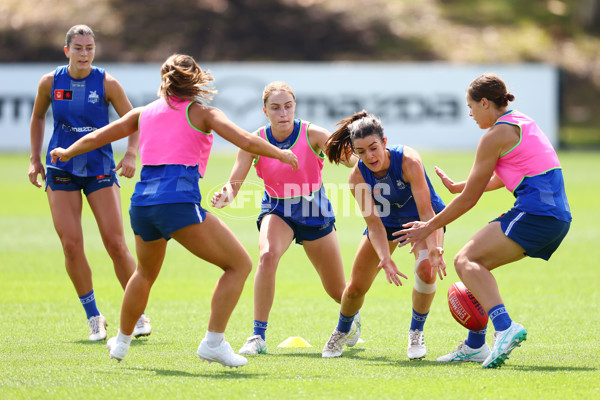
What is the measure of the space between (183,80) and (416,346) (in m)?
2.49

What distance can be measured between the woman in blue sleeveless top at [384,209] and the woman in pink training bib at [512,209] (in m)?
0.29

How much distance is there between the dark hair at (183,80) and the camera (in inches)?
222

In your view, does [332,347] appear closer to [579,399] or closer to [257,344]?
[257,344]

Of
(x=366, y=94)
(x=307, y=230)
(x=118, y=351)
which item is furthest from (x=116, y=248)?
(x=366, y=94)

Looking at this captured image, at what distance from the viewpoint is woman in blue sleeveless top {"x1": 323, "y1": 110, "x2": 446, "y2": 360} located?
607 centimetres

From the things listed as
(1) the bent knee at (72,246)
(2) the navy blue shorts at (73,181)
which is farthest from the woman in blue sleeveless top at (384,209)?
(1) the bent knee at (72,246)

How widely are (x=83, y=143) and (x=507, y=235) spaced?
2938 mm

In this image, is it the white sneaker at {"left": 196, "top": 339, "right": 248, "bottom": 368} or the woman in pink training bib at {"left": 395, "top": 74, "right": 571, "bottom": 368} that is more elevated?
the woman in pink training bib at {"left": 395, "top": 74, "right": 571, "bottom": 368}

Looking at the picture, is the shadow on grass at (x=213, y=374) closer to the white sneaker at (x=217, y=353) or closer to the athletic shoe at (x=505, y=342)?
the white sneaker at (x=217, y=353)

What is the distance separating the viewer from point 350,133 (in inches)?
243

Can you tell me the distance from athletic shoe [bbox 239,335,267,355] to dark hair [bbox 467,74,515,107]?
239 centimetres

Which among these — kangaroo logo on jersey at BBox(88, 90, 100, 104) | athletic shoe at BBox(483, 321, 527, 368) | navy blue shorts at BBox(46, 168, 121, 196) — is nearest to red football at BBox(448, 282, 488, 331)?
athletic shoe at BBox(483, 321, 527, 368)

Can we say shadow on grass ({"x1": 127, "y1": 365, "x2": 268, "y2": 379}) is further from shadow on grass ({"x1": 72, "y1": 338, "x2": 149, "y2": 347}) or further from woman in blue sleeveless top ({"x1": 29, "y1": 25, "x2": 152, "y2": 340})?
woman in blue sleeveless top ({"x1": 29, "y1": 25, "x2": 152, "y2": 340})

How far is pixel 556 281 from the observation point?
972cm
